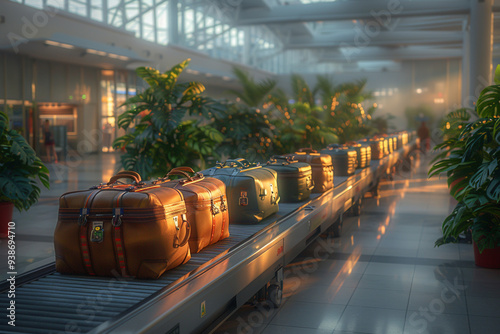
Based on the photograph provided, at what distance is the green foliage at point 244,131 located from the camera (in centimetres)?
1041

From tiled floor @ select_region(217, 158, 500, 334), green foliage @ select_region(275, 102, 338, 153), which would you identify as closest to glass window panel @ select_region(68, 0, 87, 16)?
green foliage @ select_region(275, 102, 338, 153)

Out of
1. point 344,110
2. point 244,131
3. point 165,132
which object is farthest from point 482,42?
point 165,132

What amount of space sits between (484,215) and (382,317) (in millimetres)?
2163

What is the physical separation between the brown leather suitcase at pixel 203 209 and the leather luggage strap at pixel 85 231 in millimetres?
767

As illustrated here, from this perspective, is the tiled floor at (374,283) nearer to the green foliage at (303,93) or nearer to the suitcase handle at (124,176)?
the suitcase handle at (124,176)

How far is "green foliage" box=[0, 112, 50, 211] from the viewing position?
23.0ft

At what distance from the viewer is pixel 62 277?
3.57m

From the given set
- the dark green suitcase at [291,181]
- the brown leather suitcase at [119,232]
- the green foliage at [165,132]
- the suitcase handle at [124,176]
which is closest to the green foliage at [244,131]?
the green foliage at [165,132]

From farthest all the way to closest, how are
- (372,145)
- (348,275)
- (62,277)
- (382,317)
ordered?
(372,145) → (348,275) → (382,317) → (62,277)

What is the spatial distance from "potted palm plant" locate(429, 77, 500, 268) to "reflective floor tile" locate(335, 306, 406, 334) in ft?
5.19

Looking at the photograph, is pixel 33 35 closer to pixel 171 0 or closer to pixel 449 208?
pixel 171 0

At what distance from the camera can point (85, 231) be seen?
3.38m

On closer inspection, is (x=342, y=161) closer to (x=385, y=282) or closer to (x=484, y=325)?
(x=385, y=282)

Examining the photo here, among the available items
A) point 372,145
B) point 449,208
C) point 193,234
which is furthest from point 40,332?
point 372,145
